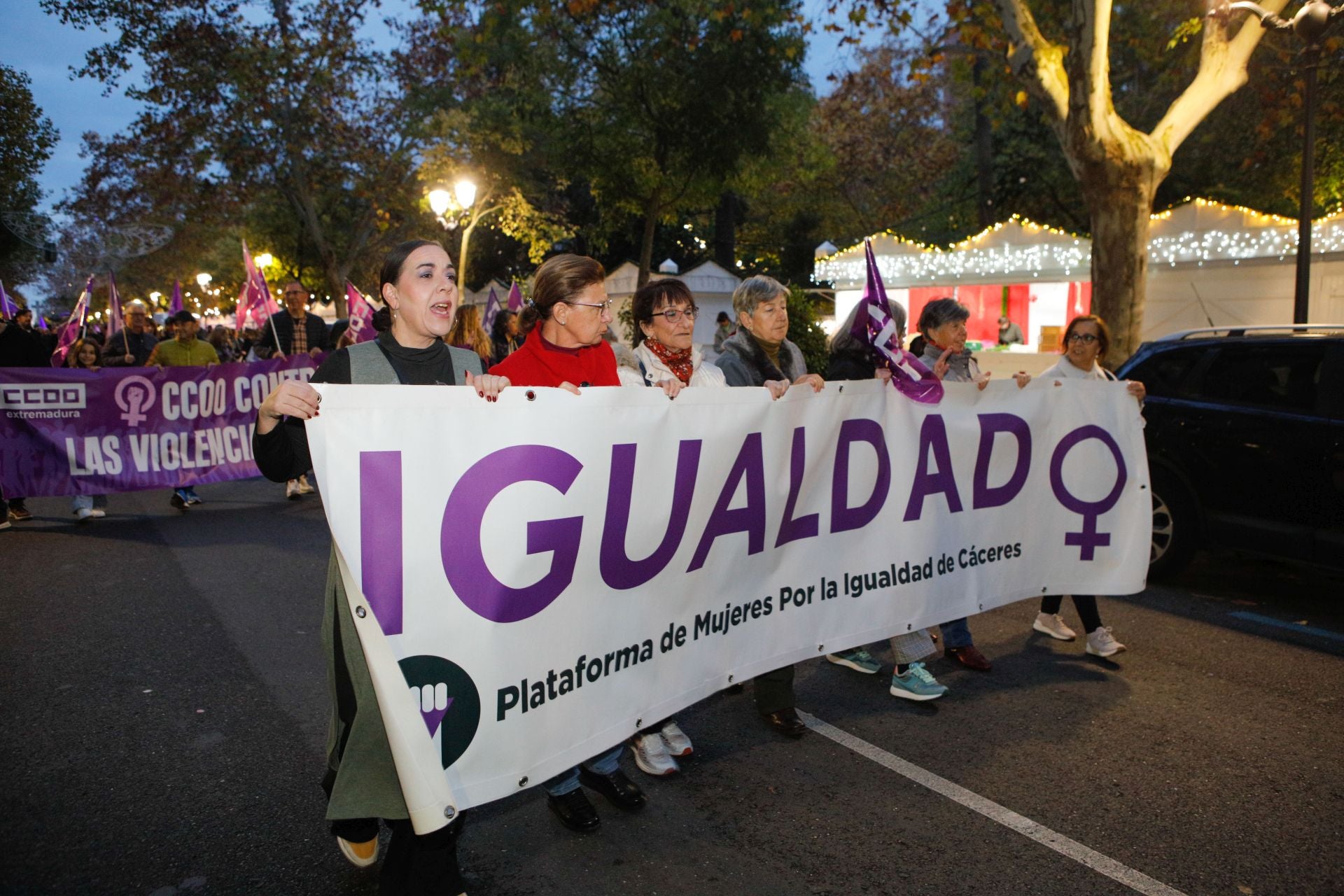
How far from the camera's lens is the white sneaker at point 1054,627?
18.2ft

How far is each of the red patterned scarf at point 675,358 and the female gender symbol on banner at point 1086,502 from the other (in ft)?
7.05

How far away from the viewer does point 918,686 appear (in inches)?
183

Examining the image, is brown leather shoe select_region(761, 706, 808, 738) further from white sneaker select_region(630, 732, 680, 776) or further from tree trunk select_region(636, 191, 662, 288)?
tree trunk select_region(636, 191, 662, 288)

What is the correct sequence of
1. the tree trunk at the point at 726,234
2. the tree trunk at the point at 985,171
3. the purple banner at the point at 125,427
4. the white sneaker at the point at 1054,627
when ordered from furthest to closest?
the tree trunk at the point at 726,234 < the tree trunk at the point at 985,171 < the purple banner at the point at 125,427 < the white sneaker at the point at 1054,627

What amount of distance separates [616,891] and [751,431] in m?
1.69

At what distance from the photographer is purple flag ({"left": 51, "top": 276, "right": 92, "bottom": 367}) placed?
1377 centimetres

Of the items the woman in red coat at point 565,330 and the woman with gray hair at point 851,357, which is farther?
the woman with gray hair at point 851,357

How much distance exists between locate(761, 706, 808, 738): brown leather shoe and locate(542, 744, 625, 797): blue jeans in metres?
0.85

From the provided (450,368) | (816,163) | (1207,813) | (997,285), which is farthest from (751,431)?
(816,163)

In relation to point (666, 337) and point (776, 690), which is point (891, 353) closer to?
point (666, 337)

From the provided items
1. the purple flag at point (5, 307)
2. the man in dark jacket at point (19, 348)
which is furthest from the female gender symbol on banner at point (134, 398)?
the purple flag at point (5, 307)

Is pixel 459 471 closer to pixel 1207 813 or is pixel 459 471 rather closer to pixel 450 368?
pixel 450 368

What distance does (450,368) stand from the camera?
3129 mm

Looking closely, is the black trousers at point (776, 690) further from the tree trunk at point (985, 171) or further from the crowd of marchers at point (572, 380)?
the tree trunk at point (985, 171)
